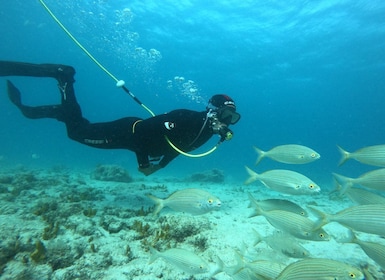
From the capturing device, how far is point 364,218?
120 inches

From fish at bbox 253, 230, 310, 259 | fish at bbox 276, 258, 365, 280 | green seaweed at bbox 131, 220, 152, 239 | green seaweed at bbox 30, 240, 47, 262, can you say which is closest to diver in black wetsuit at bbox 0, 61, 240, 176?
green seaweed at bbox 131, 220, 152, 239

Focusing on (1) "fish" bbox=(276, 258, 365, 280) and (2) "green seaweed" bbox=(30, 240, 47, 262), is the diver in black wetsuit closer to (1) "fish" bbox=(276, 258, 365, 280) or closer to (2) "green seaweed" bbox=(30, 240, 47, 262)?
(2) "green seaweed" bbox=(30, 240, 47, 262)

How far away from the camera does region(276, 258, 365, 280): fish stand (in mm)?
2410

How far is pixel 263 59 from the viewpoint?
36.4 metres

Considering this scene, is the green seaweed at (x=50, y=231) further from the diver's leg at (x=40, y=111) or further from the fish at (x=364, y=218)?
the fish at (x=364, y=218)

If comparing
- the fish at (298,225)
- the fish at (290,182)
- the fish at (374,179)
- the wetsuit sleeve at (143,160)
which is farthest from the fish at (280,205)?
the wetsuit sleeve at (143,160)

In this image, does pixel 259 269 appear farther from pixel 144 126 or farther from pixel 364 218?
pixel 144 126

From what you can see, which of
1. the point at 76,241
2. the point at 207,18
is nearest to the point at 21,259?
the point at 76,241

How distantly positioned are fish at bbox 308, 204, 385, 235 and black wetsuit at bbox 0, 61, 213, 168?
3.40 metres

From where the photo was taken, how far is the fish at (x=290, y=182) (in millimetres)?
3854

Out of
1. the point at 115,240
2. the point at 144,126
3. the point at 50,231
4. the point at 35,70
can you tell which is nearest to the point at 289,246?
the point at 115,240

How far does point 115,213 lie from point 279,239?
4941mm

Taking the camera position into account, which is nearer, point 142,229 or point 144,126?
point 142,229

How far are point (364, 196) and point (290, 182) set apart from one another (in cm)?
138
